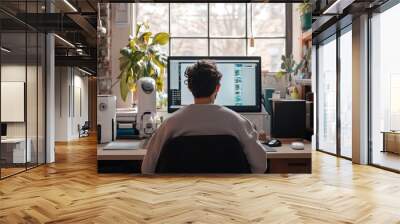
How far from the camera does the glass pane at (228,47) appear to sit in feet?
4.37

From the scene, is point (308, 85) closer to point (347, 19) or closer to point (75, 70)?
point (347, 19)

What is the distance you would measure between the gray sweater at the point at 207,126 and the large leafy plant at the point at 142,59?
0.12 metres

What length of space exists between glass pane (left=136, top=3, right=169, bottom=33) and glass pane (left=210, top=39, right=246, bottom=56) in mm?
163

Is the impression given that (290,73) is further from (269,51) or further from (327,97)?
(327,97)

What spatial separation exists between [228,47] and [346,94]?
22.5 feet

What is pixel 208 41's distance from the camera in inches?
52.3

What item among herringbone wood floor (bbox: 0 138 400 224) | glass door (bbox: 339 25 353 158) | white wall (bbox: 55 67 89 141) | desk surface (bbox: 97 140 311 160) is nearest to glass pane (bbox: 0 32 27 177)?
herringbone wood floor (bbox: 0 138 400 224)

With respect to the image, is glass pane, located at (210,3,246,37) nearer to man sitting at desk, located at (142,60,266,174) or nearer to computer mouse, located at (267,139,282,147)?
man sitting at desk, located at (142,60,266,174)

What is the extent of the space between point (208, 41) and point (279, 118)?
0.34 metres

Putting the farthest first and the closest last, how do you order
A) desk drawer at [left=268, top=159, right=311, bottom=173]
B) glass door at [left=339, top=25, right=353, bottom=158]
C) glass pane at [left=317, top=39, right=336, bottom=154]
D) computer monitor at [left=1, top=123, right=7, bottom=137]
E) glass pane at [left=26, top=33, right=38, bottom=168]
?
glass pane at [left=317, top=39, right=336, bottom=154]
glass door at [left=339, top=25, right=353, bottom=158]
glass pane at [left=26, top=33, right=38, bottom=168]
computer monitor at [left=1, top=123, right=7, bottom=137]
desk drawer at [left=268, top=159, right=311, bottom=173]

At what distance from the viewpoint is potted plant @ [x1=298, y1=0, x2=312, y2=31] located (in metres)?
1.36

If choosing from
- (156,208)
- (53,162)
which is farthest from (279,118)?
(53,162)

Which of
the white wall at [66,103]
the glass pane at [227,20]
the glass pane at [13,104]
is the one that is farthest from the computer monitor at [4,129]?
the white wall at [66,103]

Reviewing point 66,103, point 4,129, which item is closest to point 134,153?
point 4,129
